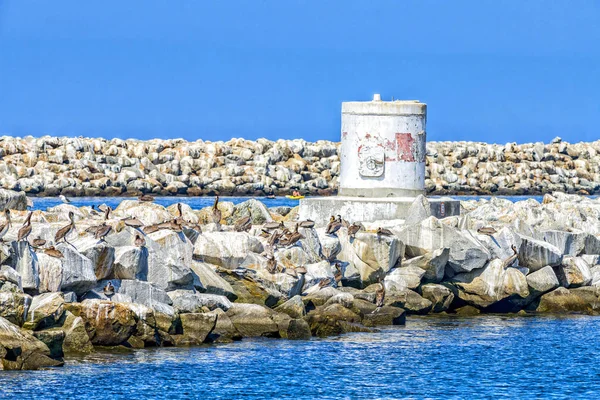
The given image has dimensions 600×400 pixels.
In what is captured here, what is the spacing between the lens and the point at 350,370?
57.6 ft

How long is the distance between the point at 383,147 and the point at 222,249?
656cm

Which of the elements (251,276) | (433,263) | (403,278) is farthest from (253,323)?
(433,263)

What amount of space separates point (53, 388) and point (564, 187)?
54.0m

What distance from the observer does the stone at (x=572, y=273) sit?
24.3 meters

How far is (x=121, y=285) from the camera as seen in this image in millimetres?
18688

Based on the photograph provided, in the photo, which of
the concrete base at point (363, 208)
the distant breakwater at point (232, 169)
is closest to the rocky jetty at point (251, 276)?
the concrete base at point (363, 208)

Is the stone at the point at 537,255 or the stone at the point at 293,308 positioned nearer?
the stone at the point at 293,308

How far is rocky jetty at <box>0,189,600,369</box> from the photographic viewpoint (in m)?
17.5

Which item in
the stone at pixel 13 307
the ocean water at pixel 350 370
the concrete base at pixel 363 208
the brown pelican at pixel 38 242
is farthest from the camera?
the concrete base at pixel 363 208

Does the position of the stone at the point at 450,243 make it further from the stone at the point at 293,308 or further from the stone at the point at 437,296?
the stone at the point at 293,308

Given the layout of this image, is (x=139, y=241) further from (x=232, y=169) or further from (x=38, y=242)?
(x=232, y=169)

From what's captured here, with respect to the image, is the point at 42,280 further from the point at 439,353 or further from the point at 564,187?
the point at 564,187

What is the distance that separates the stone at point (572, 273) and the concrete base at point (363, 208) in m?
3.22

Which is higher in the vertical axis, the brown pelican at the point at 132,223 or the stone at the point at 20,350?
the brown pelican at the point at 132,223
